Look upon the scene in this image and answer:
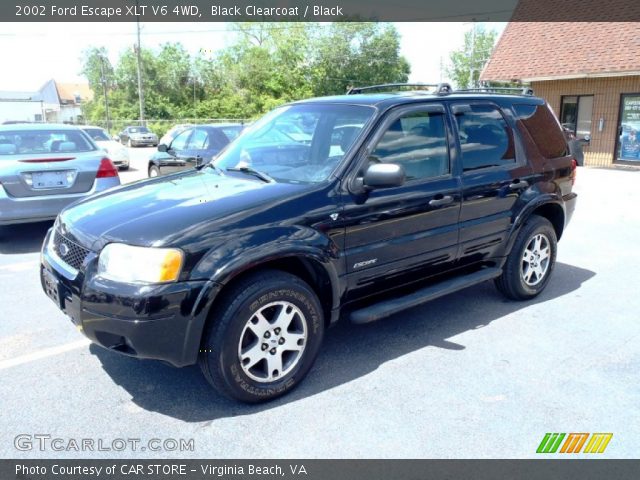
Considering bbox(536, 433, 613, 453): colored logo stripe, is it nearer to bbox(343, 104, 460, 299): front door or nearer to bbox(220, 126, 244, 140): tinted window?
bbox(343, 104, 460, 299): front door

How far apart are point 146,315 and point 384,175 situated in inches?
66.7

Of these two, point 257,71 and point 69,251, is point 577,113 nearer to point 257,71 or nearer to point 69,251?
point 69,251

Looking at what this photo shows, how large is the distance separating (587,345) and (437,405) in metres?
1.59

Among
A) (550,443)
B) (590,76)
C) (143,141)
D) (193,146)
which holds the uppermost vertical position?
(590,76)

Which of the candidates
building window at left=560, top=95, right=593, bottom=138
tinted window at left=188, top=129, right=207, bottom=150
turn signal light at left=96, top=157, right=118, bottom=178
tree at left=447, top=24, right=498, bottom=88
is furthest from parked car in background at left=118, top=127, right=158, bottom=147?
tree at left=447, top=24, right=498, bottom=88

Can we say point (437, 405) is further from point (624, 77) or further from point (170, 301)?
point (624, 77)

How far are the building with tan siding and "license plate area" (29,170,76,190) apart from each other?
578 inches

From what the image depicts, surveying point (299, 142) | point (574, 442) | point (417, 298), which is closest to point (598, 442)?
point (574, 442)

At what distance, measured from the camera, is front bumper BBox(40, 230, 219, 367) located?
117 inches

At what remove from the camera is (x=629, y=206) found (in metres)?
10.2

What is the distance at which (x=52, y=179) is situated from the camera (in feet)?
23.0

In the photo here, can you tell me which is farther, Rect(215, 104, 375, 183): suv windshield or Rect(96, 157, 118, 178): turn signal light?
Rect(96, 157, 118, 178): turn signal light
